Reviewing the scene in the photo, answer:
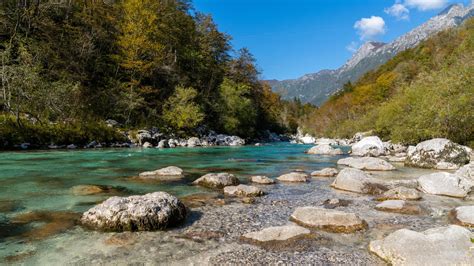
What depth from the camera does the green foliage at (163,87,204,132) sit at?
46.8m

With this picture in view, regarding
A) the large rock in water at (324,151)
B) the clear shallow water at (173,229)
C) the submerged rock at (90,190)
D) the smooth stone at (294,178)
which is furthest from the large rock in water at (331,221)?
the large rock in water at (324,151)

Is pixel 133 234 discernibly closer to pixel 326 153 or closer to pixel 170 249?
pixel 170 249

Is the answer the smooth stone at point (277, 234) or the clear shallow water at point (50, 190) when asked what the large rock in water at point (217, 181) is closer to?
the clear shallow water at point (50, 190)

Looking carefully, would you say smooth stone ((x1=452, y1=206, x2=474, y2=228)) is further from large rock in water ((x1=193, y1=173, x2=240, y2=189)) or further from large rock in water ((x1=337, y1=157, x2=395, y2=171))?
large rock in water ((x1=337, y1=157, x2=395, y2=171))

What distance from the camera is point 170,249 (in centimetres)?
624

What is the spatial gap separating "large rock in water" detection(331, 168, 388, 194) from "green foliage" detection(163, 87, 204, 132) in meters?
35.7

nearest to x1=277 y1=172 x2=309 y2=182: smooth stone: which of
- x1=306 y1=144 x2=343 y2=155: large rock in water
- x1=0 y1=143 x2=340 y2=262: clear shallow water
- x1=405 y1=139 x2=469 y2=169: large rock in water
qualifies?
x1=0 y1=143 x2=340 y2=262: clear shallow water

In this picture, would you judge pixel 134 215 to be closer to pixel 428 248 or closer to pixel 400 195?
pixel 428 248

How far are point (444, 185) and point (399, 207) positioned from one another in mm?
3850

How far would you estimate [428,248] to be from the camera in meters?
5.48

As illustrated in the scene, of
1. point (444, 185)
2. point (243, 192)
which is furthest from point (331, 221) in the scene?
point (444, 185)

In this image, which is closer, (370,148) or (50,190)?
(50,190)

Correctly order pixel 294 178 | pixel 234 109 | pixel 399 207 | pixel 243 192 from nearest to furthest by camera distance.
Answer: pixel 399 207 → pixel 243 192 → pixel 294 178 → pixel 234 109

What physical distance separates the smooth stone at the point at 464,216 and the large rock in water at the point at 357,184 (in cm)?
342
